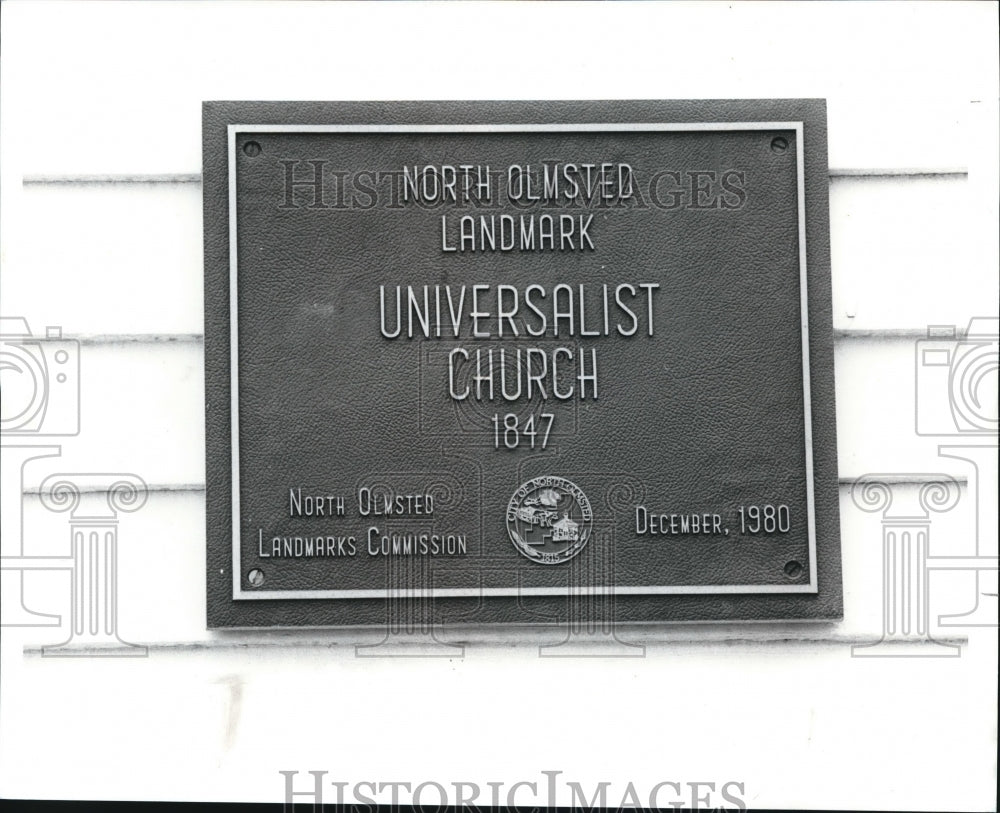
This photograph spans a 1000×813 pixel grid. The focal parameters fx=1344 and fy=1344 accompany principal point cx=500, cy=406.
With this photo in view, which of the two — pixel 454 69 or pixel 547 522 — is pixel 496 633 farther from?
pixel 454 69

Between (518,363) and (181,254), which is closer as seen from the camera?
(518,363)

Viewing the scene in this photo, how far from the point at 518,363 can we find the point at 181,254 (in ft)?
3.85

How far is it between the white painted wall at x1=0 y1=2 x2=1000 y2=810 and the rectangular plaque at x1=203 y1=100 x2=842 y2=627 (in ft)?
0.49

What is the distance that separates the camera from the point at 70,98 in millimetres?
4469

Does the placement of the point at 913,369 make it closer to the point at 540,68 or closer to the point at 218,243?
the point at 540,68

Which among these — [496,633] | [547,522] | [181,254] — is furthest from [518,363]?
[181,254]

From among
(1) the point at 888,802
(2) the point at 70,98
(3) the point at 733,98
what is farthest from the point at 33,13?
(1) the point at 888,802

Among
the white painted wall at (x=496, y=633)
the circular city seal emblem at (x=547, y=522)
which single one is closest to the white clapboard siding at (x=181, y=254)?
the white painted wall at (x=496, y=633)

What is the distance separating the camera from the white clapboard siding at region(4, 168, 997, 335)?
4422 mm

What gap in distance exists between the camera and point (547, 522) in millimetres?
4246

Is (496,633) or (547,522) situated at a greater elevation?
(547,522)

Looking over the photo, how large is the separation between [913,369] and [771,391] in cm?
52

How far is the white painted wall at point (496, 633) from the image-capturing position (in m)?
4.30

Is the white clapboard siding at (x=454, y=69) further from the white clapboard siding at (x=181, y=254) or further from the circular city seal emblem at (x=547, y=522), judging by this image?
the circular city seal emblem at (x=547, y=522)
